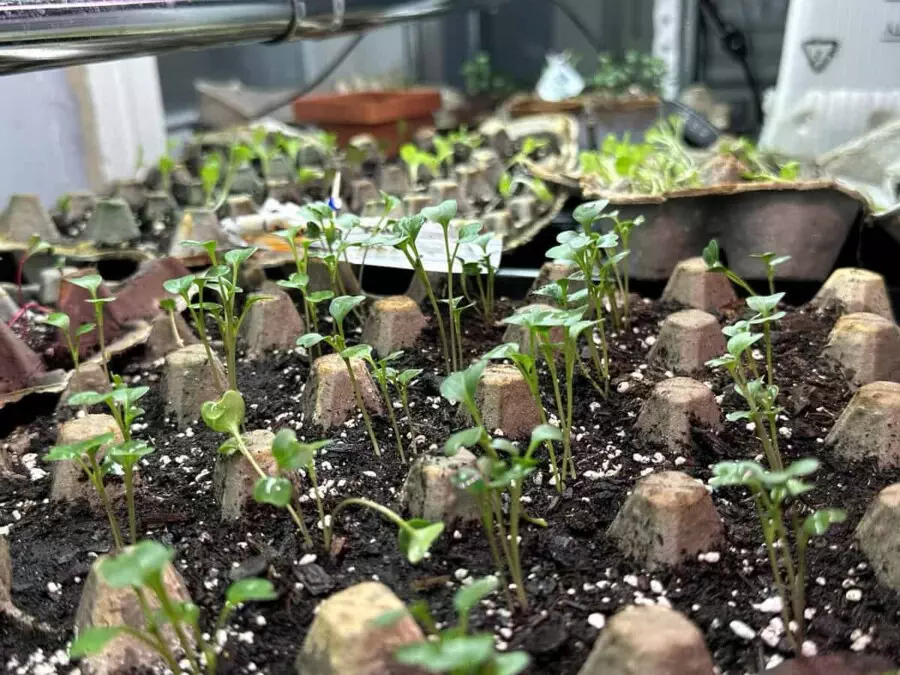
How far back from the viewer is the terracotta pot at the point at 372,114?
2201 mm

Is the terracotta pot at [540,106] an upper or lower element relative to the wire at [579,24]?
lower

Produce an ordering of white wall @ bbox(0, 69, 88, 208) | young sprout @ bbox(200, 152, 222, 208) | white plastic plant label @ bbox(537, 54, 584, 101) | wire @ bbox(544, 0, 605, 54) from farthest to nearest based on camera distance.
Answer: wire @ bbox(544, 0, 605, 54) < white plastic plant label @ bbox(537, 54, 584, 101) < white wall @ bbox(0, 69, 88, 208) < young sprout @ bbox(200, 152, 222, 208)

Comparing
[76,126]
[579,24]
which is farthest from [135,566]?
[579,24]

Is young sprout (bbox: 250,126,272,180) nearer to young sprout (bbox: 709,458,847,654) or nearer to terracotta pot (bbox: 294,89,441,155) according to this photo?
terracotta pot (bbox: 294,89,441,155)

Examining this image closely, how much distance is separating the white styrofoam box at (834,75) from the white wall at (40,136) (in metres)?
1.50

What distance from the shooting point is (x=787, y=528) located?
0.65 metres

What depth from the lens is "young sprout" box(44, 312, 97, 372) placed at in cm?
82

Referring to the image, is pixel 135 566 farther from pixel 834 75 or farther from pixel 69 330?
pixel 834 75

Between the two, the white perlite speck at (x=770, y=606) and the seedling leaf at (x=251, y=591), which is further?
the white perlite speck at (x=770, y=606)

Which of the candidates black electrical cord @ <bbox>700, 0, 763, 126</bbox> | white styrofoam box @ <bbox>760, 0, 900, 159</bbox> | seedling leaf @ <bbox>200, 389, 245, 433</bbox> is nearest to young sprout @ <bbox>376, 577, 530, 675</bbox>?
seedling leaf @ <bbox>200, 389, 245, 433</bbox>

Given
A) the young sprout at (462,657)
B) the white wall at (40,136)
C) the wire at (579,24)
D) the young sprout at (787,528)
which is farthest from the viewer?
the wire at (579,24)

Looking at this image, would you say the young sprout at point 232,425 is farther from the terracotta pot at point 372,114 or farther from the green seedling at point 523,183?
the terracotta pot at point 372,114

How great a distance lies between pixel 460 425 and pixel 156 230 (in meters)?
0.95

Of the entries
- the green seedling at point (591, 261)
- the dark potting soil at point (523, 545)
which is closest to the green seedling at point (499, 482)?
the dark potting soil at point (523, 545)
